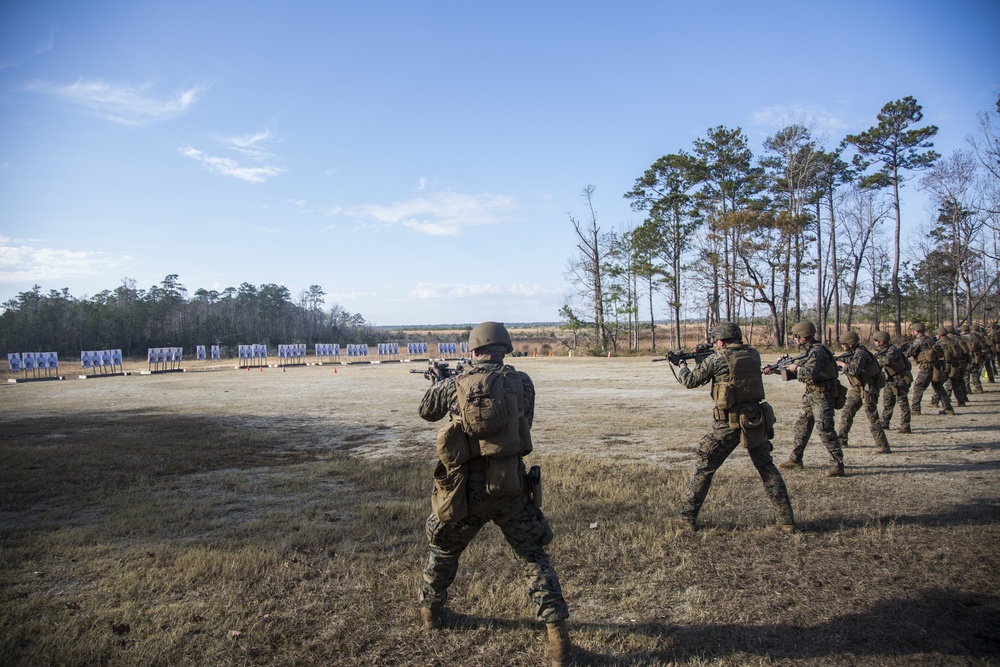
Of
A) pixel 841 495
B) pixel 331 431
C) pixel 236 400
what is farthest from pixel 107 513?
pixel 236 400

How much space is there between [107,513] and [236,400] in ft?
44.5

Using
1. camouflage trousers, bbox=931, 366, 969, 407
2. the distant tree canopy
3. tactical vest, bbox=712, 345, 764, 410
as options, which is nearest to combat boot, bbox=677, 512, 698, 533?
tactical vest, bbox=712, 345, 764, 410

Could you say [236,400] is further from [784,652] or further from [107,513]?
[784,652]

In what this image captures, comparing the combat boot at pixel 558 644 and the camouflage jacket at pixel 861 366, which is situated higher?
the camouflage jacket at pixel 861 366

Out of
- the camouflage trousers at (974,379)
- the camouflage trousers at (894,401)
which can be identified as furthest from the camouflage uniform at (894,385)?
the camouflage trousers at (974,379)

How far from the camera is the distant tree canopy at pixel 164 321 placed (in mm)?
55844

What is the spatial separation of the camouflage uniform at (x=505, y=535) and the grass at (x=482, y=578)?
0.44 m

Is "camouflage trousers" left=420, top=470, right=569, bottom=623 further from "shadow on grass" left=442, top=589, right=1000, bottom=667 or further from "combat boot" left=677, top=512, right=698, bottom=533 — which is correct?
"combat boot" left=677, top=512, right=698, bottom=533

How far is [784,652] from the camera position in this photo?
391 cm

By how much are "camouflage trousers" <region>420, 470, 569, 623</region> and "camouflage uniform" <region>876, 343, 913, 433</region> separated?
1020 centimetres

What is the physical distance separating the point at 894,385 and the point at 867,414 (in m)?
2.04

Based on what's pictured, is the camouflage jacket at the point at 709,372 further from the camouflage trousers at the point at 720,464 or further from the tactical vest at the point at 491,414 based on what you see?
the tactical vest at the point at 491,414

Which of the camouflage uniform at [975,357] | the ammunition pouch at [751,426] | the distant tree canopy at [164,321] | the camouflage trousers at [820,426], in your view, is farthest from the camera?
the distant tree canopy at [164,321]

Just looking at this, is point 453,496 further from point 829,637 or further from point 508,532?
point 829,637
